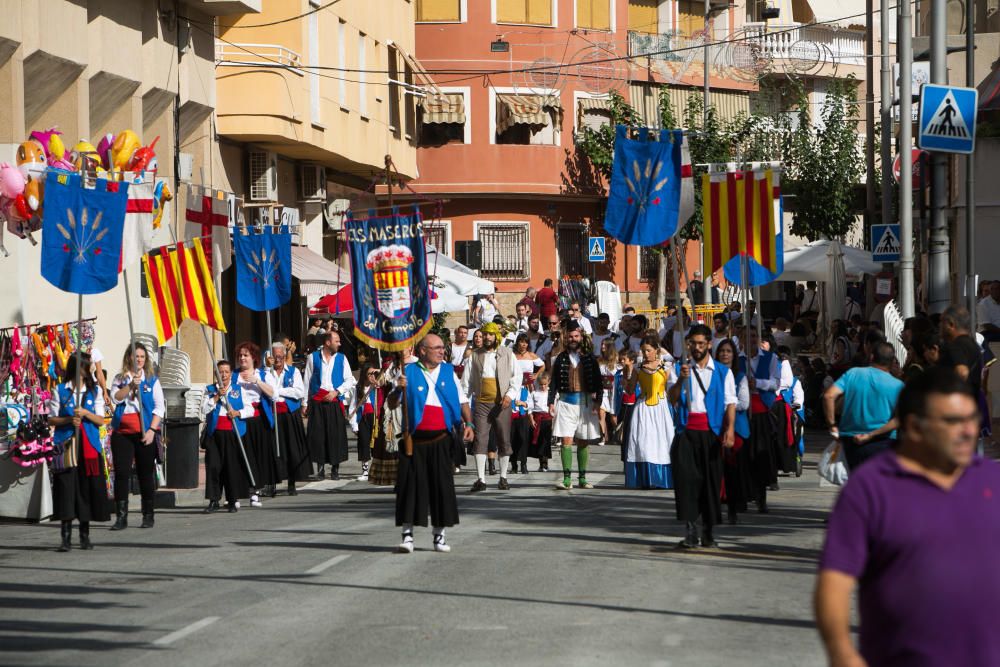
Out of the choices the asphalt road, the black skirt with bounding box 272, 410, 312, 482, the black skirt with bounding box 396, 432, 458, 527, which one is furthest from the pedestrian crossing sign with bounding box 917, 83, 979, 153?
the black skirt with bounding box 272, 410, 312, 482

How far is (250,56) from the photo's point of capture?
31.3 m

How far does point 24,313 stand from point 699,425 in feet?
38.2

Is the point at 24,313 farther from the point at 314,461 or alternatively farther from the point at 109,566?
the point at 109,566

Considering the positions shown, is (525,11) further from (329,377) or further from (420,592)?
(420,592)

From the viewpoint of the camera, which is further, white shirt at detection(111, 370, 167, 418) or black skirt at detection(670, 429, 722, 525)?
white shirt at detection(111, 370, 167, 418)

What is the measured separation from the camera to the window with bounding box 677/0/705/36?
2084 inches

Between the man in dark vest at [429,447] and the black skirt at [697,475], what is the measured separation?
1.84 metres

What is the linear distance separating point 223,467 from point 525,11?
3023 cm

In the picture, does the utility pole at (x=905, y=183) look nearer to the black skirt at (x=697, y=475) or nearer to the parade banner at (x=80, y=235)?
the black skirt at (x=697, y=475)

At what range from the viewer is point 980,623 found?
4871 mm

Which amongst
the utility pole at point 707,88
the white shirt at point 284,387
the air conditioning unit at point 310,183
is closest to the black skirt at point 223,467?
the white shirt at point 284,387

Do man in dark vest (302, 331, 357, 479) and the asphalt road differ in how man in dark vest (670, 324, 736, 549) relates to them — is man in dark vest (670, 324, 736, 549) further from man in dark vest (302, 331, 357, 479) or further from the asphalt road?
man in dark vest (302, 331, 357, 479)

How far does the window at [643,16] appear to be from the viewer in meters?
50.6

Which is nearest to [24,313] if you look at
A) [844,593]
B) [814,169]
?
[844,593]
